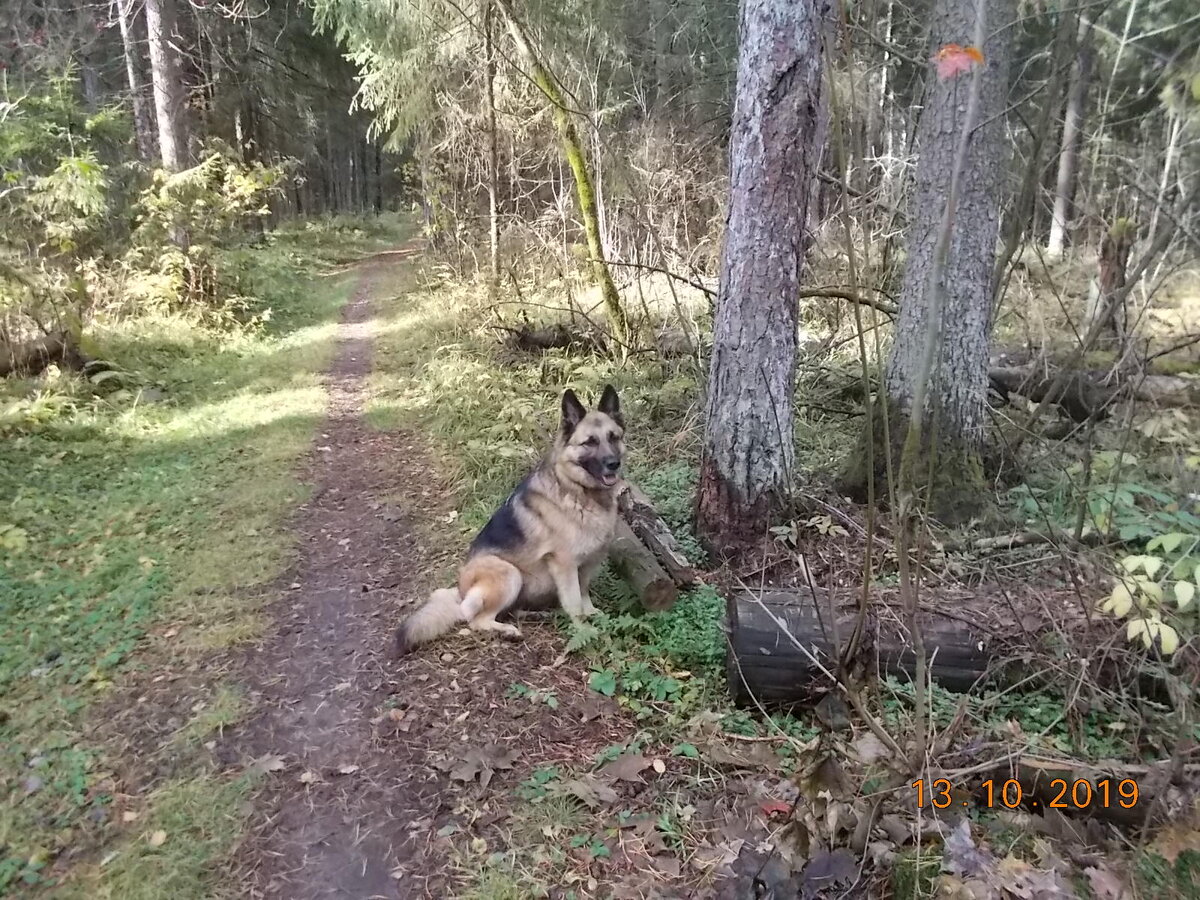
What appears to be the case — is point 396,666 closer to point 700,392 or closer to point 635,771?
point 635,771

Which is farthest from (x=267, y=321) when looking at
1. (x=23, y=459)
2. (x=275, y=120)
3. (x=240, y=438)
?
(x=275, y=120)

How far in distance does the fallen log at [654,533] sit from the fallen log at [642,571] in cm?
5

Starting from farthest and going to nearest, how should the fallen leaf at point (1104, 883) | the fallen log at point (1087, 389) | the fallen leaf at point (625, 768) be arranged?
the fallen log at point (1087, 389) < the fallen leaf at point (625, 768) < the fallen leaf at point (1104, 883)

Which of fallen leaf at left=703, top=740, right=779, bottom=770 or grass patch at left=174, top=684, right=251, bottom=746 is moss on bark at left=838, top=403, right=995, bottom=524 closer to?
fallen leaf at left=703, top=740, right=779, bottom=770

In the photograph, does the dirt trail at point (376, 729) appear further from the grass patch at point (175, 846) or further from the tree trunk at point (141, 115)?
the tree trunk at point (141, 115)

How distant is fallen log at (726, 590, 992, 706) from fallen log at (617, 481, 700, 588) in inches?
34.3

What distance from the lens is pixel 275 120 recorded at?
21.3m

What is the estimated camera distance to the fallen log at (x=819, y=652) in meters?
4.15

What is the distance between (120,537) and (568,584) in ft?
14.3

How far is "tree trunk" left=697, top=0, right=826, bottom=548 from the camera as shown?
4719 millimetres

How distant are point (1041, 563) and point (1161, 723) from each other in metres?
1.43

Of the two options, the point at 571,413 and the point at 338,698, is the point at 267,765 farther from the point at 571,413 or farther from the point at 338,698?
the point at 571,413

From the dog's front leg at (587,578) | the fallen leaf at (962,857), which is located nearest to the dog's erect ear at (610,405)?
the dog's front leg at (587,578)

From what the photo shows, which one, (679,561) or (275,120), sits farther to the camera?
(275,120)
